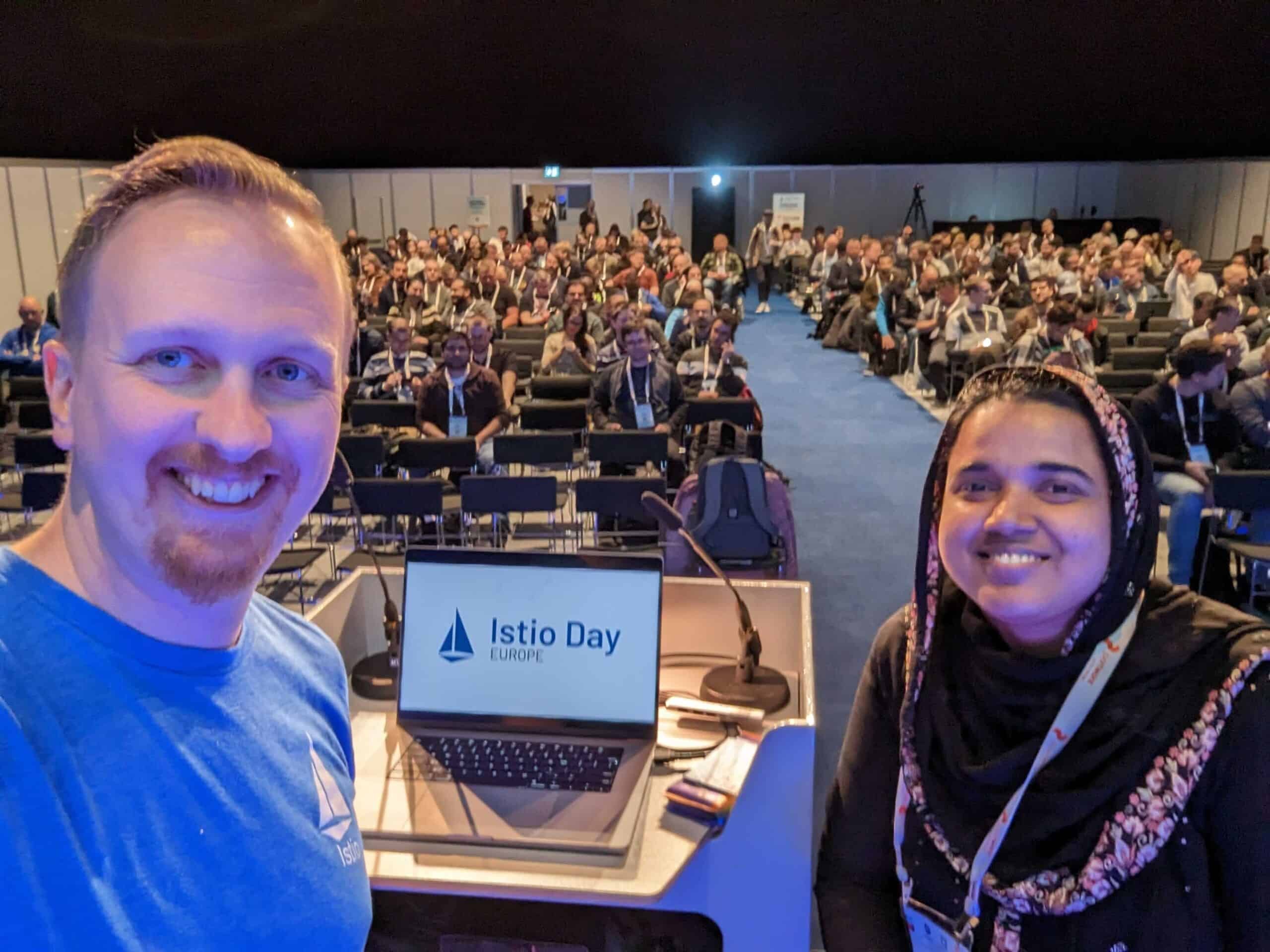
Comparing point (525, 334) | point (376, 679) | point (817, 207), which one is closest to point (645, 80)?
point (376, 679)

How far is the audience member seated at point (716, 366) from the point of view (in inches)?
291

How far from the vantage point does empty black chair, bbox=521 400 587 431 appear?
6.73m

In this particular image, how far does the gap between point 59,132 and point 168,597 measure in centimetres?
39

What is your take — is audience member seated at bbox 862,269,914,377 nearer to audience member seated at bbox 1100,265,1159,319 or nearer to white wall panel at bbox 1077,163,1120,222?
audience member seated at bbox 1100,265,1159,319

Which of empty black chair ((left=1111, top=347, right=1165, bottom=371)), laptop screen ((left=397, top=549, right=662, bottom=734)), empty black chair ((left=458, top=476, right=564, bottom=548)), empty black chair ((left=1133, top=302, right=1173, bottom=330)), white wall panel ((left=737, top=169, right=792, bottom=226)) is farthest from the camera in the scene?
white wall panel ((left=737, top=169, right=792, bottom=226))

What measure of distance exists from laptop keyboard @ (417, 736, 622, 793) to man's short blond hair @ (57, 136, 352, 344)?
1200 millimetres

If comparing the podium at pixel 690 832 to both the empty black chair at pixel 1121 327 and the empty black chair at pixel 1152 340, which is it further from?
the empty black chair at pixel 1121 327

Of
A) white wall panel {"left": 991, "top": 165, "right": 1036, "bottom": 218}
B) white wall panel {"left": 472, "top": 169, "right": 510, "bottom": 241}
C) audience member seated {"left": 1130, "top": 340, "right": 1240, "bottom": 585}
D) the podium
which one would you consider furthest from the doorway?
the podium

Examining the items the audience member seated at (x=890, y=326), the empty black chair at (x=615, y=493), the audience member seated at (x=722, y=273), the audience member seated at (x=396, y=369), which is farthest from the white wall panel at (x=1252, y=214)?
the empty black chair at (x=615, y=493)

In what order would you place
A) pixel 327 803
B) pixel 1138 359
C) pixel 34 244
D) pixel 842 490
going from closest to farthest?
pixel 327 803 → pixel 842 490 → pixel 1138 359 → pixel 34 244

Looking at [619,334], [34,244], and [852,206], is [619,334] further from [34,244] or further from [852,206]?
[852,206]

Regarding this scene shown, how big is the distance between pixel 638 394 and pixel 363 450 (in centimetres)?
193

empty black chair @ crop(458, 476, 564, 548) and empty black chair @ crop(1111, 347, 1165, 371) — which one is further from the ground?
empty black chair @ crop(1111, 347, 1165, 371)

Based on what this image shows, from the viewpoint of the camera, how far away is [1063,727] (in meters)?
1.23
